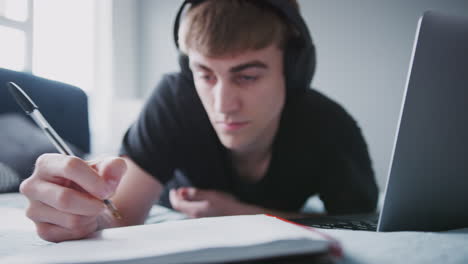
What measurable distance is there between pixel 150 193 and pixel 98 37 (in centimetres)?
218

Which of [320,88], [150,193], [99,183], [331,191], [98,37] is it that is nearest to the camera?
[99,183]

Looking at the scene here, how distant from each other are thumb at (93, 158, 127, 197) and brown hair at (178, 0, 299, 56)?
396mm

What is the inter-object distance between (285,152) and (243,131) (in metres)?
0.18

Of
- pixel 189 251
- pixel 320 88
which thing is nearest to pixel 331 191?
pixel 189 251

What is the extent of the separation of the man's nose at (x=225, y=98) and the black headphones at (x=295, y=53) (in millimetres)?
140

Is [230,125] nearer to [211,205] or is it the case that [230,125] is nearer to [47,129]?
[211,205]

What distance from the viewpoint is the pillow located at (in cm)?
60

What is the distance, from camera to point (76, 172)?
0.34m

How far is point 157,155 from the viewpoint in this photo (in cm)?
81

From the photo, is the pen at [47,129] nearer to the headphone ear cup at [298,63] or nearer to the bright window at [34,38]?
the bright window at [34,38]

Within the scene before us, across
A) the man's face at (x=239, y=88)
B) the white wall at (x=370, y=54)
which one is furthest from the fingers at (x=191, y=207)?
the white wall at (x=370, y=54)

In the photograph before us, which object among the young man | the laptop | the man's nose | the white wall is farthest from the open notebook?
the white wall

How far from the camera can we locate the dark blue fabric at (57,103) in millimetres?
669

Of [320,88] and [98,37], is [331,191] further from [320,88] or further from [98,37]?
[98,37]
